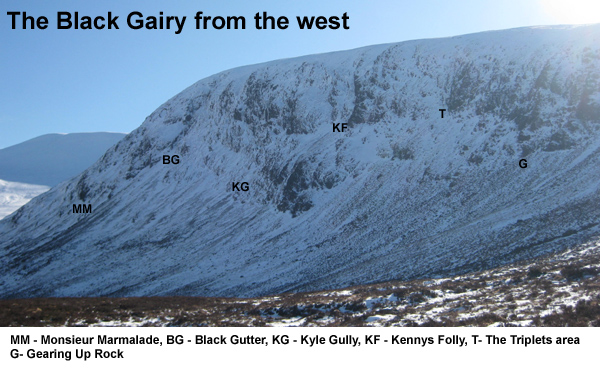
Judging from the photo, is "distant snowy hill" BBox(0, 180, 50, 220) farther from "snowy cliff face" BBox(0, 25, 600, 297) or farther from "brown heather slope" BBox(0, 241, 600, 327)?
"brown heather slope" BBox(0, 241, 600, 327)

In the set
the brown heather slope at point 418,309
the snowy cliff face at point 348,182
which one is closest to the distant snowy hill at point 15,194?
the snowy cliff face at point 348,182

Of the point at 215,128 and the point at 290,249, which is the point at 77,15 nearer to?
the point at 290,249

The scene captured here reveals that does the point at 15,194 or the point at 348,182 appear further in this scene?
the point at 15,194

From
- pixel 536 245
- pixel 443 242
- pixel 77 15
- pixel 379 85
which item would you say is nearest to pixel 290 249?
pixel 443 242

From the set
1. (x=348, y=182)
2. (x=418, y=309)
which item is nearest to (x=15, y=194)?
(x=348, y=182)

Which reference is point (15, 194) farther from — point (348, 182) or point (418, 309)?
point (418, 309)

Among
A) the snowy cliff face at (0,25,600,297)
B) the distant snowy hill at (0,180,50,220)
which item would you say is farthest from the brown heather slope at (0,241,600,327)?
the distant snowy hill at (0,180,50,220)
